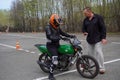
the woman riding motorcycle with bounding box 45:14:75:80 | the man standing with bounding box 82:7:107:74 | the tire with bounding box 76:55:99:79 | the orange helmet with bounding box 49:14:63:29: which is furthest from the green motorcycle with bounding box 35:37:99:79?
the orange helmet with bounding box 49:14:63:29

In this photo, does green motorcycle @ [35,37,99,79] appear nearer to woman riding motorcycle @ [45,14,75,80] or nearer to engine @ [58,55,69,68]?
engine @ [58,55,69,68]

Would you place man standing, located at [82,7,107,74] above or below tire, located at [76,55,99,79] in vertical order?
above

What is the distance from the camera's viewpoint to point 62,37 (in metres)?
9.14

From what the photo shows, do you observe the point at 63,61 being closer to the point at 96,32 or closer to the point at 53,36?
the point at 53,36

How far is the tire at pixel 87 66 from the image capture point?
8508mm

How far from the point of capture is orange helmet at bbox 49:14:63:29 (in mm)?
8750

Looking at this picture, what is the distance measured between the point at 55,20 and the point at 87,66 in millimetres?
1501

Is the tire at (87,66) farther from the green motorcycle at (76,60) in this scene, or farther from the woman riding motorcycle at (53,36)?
the woman riding motorcycle at (53,36)

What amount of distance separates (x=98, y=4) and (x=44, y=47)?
30871mm

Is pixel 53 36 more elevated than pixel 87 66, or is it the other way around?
pixel 53 36

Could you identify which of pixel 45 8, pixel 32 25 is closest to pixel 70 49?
pixel 45 8

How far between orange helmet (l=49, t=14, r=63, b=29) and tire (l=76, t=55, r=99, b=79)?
1.10m

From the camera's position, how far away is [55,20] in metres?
8.78

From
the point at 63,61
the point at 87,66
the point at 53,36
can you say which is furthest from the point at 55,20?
the point at 87,66
